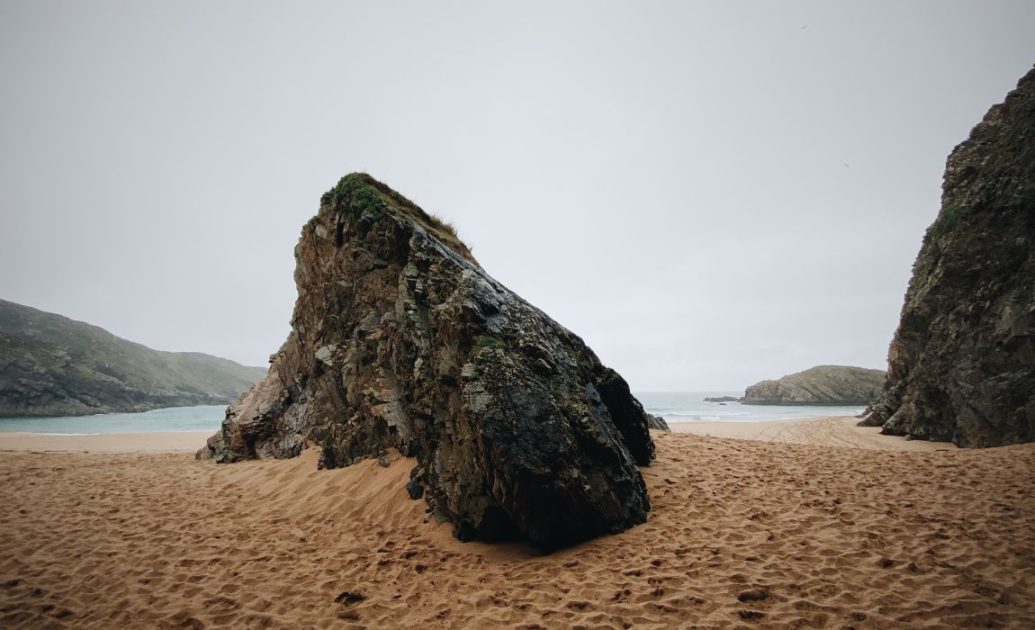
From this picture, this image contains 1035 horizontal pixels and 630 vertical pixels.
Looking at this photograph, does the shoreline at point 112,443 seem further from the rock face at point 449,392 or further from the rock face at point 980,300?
the rock face at point 980,300

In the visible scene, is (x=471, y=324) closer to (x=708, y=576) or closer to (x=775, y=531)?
(x=708, y=576)

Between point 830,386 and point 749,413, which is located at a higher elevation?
point 830,386

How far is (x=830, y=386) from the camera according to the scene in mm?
53000

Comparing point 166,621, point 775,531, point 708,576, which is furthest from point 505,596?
point 775,531

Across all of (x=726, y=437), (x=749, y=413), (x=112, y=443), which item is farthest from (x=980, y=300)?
(x=112, y=443)

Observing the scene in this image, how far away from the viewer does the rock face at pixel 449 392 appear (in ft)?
19.1

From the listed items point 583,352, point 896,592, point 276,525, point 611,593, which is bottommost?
point 276,525

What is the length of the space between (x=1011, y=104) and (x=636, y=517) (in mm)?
21744

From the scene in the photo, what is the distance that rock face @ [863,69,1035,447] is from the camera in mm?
11750

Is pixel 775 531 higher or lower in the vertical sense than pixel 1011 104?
lower

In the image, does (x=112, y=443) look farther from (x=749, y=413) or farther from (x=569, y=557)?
(x=749, y=413)

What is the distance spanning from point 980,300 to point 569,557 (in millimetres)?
17688

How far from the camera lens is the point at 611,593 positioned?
14.6 feet

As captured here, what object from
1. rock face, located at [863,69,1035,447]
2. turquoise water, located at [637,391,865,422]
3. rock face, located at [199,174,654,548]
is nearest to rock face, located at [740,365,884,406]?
turquoise water, located at [637,391,865,422]
